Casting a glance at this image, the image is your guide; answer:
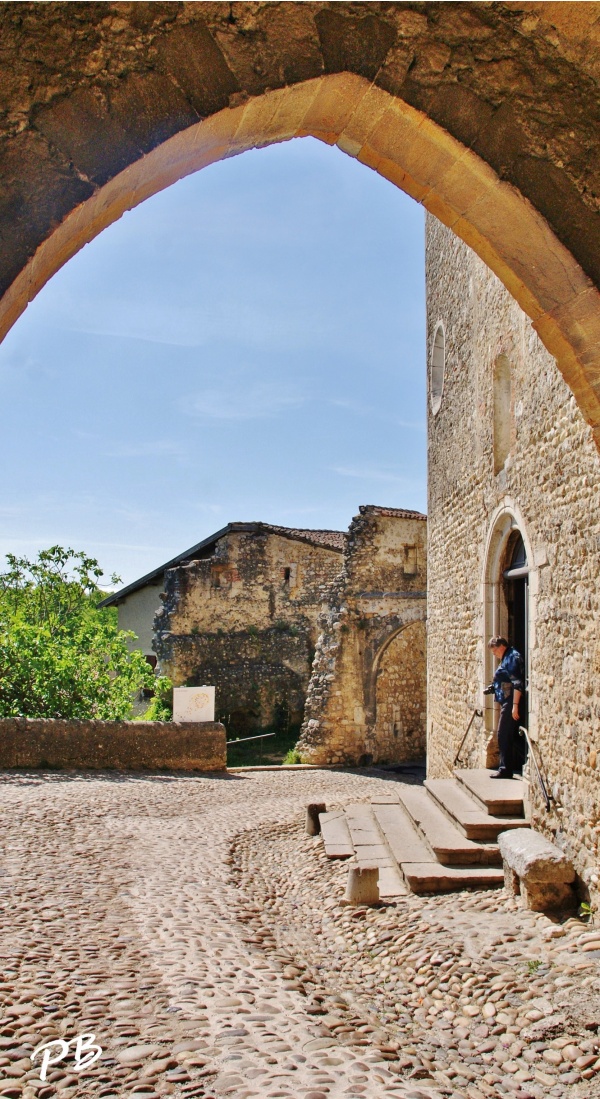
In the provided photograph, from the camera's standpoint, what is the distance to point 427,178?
8.20 feet

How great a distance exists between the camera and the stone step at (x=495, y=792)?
21.6 ft

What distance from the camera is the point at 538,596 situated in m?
6.30

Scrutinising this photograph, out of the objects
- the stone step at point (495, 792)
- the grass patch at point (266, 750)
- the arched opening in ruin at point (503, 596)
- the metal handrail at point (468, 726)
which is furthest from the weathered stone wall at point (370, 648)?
the stone step at point (495, 792)

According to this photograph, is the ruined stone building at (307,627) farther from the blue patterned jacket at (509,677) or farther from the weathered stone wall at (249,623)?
the blue patterned jacket at (509,677)

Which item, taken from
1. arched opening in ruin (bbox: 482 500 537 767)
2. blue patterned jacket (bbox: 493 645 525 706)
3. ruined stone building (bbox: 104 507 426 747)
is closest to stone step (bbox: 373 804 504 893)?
blue patterned jacket (bbox: 493 645 525 706)

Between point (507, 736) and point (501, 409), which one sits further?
point (501, 409)

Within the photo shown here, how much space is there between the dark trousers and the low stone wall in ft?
20.0

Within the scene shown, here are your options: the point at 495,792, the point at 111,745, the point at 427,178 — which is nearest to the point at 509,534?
the point at 495,792

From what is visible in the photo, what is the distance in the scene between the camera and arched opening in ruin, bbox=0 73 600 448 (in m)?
2.13

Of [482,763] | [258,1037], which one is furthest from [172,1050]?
[482,763]

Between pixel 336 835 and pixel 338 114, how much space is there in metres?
6.86

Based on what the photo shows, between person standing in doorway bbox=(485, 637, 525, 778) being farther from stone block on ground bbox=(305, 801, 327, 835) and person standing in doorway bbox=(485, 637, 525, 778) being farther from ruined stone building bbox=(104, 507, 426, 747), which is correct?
ruined stone building bbox=(104, 507, 426, 747)

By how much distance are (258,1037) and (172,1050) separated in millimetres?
417

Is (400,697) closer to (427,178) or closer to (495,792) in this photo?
(495,792)
